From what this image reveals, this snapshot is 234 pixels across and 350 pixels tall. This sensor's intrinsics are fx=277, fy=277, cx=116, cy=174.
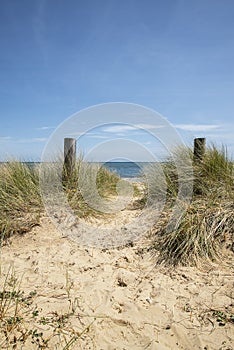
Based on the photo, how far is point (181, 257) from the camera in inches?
124

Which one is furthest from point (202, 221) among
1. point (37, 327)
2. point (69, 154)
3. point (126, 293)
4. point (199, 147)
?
point (69, 154)

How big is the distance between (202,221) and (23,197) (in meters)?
2.78

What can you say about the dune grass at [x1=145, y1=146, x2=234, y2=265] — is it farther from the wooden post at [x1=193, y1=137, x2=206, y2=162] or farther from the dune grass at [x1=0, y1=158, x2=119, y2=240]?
the dune grass at [x1=0, y1=158, x2=119, y2=240]

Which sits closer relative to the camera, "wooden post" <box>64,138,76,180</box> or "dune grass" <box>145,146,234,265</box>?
"dune grass" <box>145,146,234,265</box>

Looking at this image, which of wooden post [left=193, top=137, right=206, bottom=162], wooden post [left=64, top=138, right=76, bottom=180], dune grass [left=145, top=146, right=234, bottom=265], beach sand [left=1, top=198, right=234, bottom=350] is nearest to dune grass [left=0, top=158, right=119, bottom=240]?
wooden post [left=64, top=138, right=76, bottom=180]

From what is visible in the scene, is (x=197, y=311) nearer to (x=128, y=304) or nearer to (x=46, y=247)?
(x=128, y=304)

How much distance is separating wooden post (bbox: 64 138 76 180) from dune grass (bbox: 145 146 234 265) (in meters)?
1.76

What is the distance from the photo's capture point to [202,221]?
3.45m

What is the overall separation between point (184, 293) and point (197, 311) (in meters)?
0.28

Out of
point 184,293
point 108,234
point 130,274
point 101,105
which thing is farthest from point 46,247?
point 101,105

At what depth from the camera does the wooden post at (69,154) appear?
197 inches

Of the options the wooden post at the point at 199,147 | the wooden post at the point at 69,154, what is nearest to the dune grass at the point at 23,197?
the wooden post at the point at 69,154

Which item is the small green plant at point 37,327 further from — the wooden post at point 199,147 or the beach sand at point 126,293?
the wooden post at point 199,147

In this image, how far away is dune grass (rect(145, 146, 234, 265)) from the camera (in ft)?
10.6
